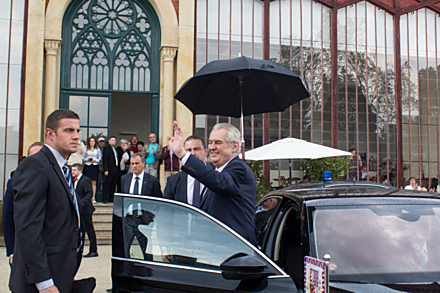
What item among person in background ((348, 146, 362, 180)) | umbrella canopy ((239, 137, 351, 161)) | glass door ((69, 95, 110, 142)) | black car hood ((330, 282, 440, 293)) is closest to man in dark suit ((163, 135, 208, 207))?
black car hood ((330, 282, 440, 293))

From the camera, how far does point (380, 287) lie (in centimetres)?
242

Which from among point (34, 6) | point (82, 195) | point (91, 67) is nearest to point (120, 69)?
point (91, 67)

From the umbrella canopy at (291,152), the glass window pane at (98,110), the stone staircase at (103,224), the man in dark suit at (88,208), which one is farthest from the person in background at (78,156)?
the umbrella canopy at (291,152)

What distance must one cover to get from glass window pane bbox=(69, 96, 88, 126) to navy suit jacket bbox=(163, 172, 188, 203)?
731 centimetres

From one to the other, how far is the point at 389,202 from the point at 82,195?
644 centimetres

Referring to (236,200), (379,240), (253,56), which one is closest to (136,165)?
A: (236,200)

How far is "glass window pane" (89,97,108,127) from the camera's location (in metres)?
12.2

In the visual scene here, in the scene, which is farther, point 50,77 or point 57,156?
point 50,77

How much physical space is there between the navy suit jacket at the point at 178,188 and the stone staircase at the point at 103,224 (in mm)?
4826

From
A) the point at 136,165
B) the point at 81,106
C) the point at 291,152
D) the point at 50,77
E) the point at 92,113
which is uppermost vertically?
the point at 50,77

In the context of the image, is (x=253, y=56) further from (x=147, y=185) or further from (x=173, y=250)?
(x=173, y=250)

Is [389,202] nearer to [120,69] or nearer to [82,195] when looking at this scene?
[82,195]

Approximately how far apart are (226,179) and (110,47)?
10188mm

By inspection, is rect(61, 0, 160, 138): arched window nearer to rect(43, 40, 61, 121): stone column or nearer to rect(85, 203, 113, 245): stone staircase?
rect(43, 40, 61, 121): stone column
